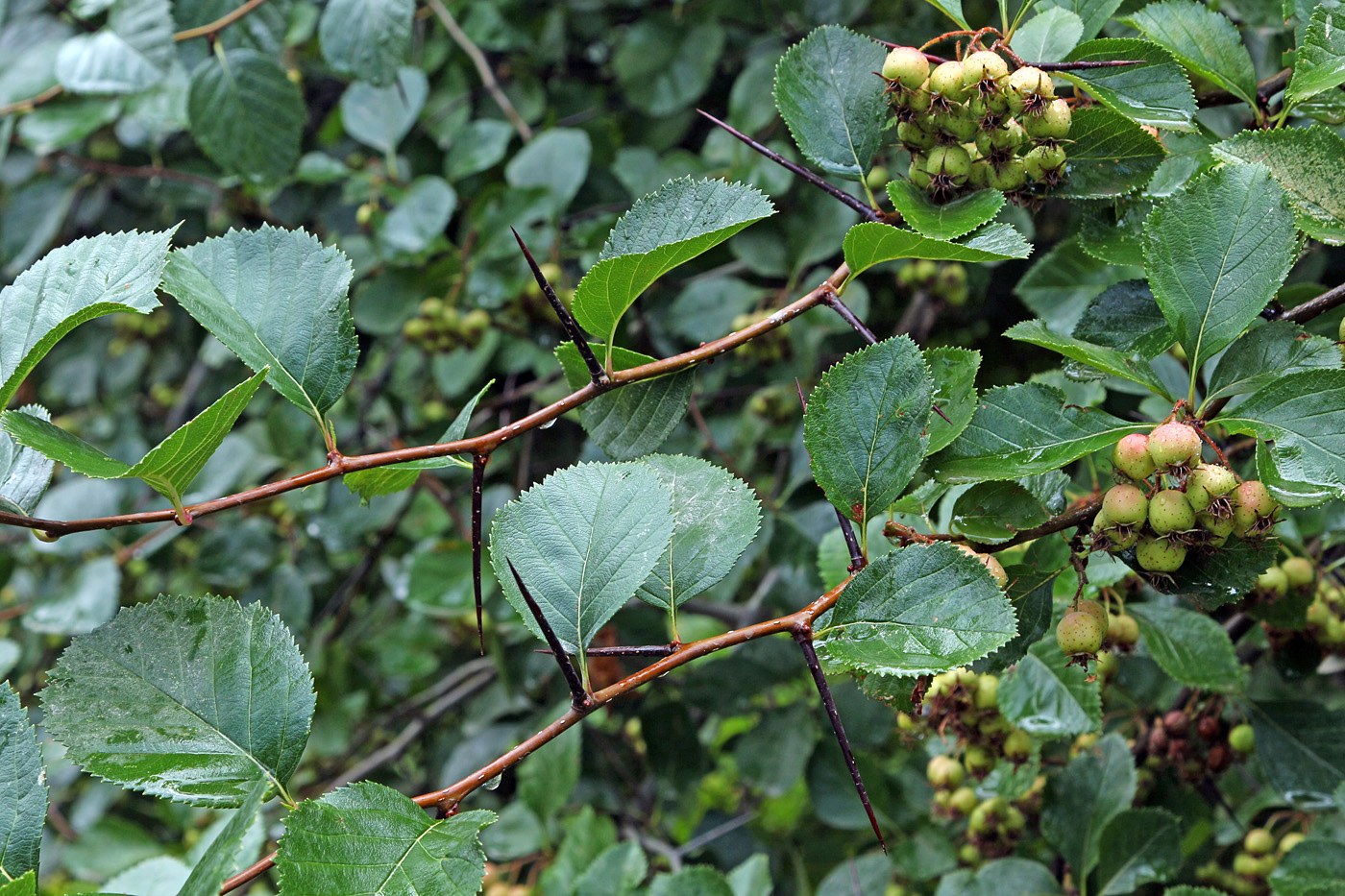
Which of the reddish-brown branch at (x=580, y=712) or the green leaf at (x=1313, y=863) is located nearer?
the reddish-brown branch at (x=580, y=712)

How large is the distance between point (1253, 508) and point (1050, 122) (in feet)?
1.06

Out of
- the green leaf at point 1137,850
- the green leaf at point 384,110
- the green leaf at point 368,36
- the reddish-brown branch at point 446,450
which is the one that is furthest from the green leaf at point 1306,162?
the green leaf at point 384,110

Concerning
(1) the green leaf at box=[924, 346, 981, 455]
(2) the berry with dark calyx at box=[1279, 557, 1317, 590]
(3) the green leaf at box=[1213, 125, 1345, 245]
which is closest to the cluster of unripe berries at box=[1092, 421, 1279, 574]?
(1) the green leaf at box=[924, 346, 981, 455]

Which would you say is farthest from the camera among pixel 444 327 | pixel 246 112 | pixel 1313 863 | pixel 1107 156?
pixel 444 327

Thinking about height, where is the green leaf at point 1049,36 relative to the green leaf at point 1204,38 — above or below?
above

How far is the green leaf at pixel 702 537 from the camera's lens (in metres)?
0.75

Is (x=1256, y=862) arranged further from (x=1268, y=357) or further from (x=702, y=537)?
(x=702, y=537)

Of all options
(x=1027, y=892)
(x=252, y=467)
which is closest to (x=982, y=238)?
(x=1027, y=892)

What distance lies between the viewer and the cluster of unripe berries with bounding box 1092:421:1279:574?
25.8 inches

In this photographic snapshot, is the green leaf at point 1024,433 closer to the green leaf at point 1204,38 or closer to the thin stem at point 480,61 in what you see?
the green leaf at point 1204,38

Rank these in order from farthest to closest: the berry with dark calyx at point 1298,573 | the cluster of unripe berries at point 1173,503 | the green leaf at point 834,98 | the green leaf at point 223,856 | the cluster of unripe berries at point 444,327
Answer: the cluster of unripe berries at point 444,327 → the berry with dark calyx at point 1298,573 → the green leaf at point 834,98 → the cluster of unripe berries at point 1173,503 → the green leaf at point 223,856

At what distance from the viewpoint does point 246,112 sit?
68.9 inches

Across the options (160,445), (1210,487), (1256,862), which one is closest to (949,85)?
(1210,487)

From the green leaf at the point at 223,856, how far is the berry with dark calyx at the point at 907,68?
2.29 feet
